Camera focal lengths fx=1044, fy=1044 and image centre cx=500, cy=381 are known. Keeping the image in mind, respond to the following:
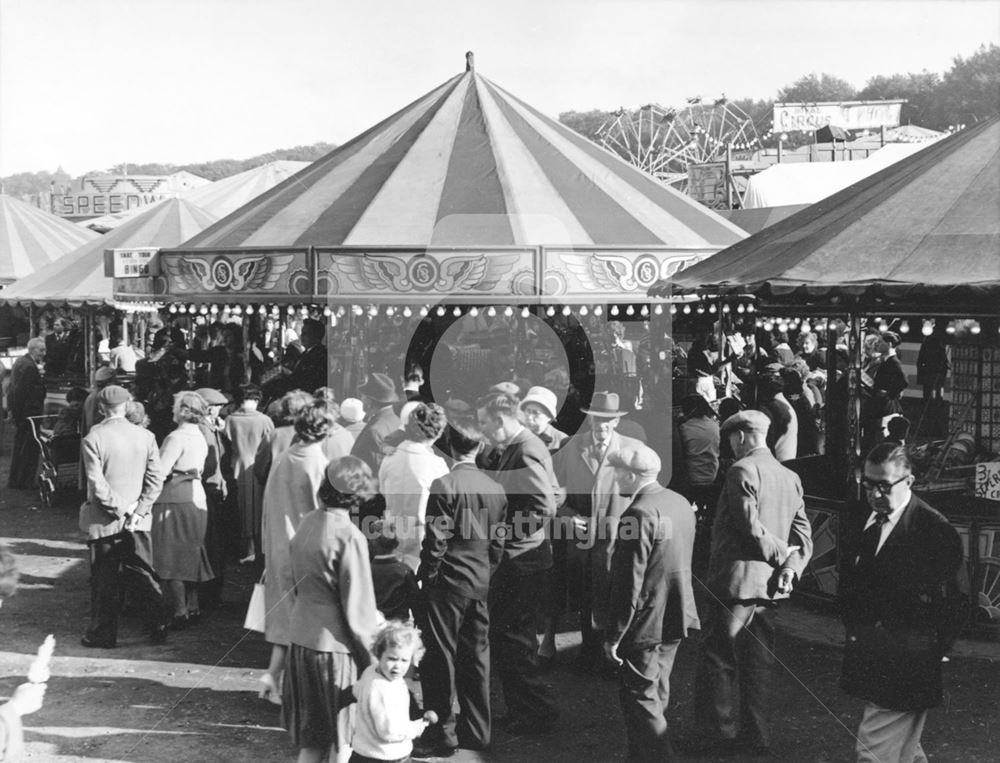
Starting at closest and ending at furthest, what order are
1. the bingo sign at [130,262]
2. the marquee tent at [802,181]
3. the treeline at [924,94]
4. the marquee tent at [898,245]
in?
the marquee tent at [898,245] < the bingo sign at [130,262] < the marquee tent at [802,181] < the treeline at [924,94]

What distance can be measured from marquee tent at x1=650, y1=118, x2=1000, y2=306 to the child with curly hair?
392cm

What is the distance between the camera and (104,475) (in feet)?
22.0

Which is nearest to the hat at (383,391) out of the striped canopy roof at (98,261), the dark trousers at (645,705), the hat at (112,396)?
the hat at (112,396)

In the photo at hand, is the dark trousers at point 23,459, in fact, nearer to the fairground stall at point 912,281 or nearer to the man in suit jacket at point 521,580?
the fairground stall at point 912,281

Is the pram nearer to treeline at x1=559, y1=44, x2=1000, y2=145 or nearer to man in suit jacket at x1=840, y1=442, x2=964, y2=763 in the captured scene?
man in suit jacket at x1=840, y1=442, x2=964, y2=763

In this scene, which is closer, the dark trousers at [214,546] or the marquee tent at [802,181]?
the dark trousers at [214,546]

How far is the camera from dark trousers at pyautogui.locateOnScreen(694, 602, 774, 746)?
5.30m

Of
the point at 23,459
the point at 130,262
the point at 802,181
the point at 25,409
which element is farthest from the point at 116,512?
the point at 802,181

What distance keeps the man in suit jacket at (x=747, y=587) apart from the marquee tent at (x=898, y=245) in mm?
1907

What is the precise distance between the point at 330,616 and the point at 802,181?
27.4 m

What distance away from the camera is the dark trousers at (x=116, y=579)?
6805 mm

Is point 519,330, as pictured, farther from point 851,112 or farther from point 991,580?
point 851,112

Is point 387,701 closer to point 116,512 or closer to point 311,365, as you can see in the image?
point 116,512

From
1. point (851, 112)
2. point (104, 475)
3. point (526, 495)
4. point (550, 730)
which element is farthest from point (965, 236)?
point (851, 112)
